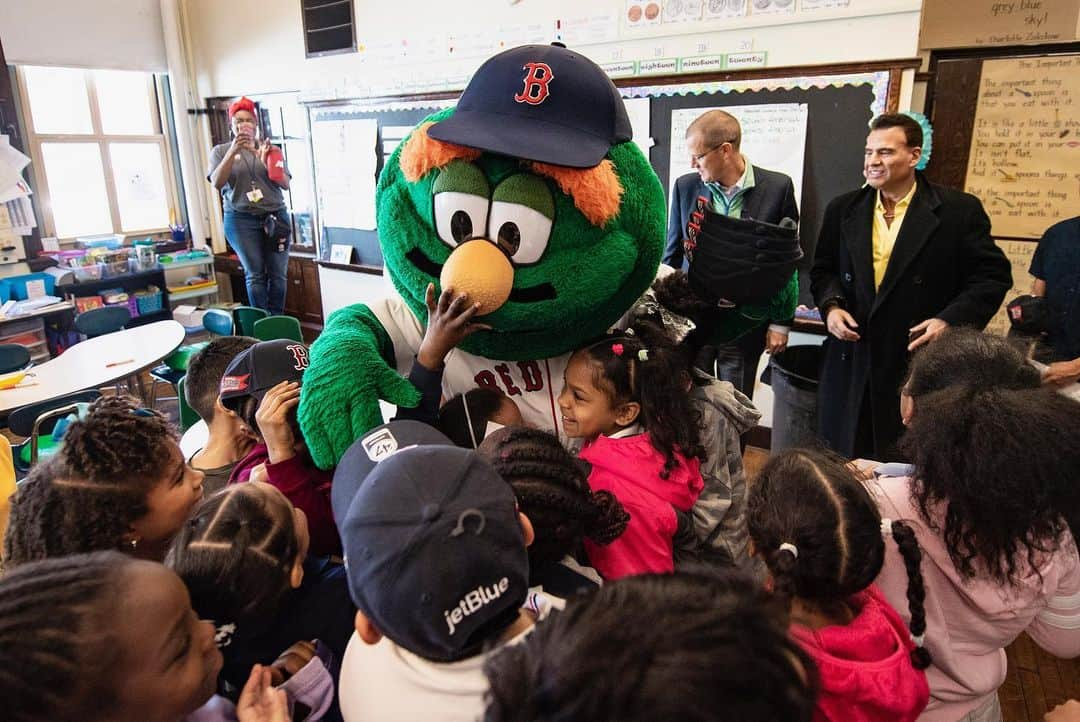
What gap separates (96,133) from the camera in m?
5.13

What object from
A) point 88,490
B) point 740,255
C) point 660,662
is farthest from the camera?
point 740,255

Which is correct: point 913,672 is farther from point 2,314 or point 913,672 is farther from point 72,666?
point 2,314

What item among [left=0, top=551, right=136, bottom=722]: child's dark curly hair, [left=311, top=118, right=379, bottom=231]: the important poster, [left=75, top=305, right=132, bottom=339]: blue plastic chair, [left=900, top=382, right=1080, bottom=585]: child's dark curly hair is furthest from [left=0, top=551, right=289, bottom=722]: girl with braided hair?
[left=311, top=118, right=379, bottom=231]: the important poster

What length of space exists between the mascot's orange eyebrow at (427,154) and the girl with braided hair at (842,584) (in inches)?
29.8

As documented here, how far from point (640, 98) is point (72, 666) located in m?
3.24

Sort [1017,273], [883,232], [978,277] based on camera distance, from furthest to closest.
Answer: [1017,273], [883,232], [978,277]

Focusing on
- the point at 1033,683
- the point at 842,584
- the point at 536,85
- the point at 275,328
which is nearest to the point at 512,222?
the point at 536,85

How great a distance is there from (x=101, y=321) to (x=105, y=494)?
339cm

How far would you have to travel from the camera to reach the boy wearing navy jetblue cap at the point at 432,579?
0.67m

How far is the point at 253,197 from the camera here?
450 centimetres

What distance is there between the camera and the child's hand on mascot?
112cm

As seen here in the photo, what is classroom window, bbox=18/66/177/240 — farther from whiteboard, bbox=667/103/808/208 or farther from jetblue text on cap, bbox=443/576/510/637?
jetblue text on cap, bbox=443/576/510/637

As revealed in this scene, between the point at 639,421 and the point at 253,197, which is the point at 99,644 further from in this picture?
the point at 253,197

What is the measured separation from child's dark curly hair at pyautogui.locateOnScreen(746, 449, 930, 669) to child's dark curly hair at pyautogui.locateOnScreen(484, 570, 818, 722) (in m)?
0.37
